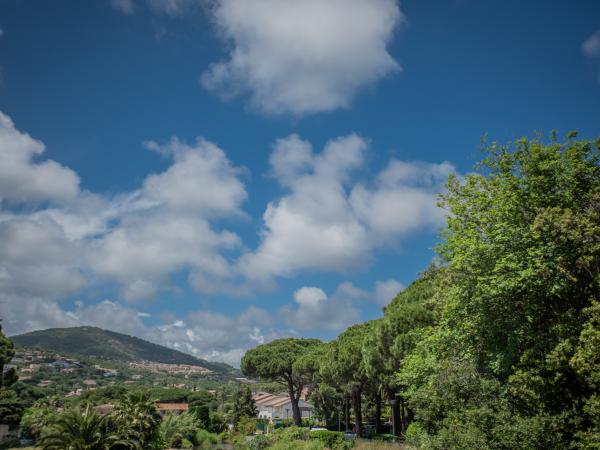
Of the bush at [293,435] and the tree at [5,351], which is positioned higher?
the tree at [5,351]

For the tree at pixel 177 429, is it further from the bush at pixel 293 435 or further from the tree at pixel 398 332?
the tree at pixel 398 332

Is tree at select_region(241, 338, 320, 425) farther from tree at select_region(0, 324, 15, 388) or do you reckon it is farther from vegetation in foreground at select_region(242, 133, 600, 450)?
vegetation in foreground at select_region(242, 133, 600, 450)

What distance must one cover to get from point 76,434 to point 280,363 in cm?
3502

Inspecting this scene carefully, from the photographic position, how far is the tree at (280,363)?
2318 inches

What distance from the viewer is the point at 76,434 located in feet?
83.3

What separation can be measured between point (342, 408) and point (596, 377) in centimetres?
5039

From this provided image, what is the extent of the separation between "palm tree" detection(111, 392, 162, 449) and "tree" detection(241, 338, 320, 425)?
26.3 metres

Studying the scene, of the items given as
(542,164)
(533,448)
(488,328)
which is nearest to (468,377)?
(488,328)

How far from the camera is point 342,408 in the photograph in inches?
2331

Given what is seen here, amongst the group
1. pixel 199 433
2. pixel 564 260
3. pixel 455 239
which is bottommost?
pixel 199 433

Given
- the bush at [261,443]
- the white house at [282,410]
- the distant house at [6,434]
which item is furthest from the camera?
the white house at [282,410]

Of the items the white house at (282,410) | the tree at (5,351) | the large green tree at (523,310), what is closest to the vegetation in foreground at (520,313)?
the large green tree at (523,310)

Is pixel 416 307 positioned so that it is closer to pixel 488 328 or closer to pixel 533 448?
pixel 488 328

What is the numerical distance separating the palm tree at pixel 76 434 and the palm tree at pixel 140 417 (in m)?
2.30
